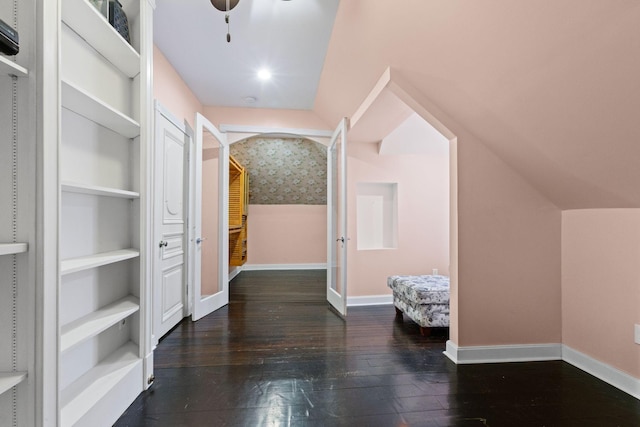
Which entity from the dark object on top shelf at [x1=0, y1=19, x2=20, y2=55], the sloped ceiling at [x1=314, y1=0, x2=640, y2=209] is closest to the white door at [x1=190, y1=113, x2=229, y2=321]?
the sloped ceiling at [x1=314, y1=0, x2=640, y2=209]

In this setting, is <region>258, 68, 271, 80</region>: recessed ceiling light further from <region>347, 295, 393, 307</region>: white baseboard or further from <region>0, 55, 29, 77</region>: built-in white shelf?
<region>347, 295, 393, 307</region>: white baseboard

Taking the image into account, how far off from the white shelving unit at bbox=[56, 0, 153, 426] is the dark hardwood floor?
283 mm

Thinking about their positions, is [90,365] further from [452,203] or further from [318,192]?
[318,192]

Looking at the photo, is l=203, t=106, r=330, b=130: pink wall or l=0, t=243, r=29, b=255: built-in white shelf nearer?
l=0, t=243, r=29, b=255: built-in white shelf

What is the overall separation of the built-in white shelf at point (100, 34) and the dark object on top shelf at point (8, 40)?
0.56 m

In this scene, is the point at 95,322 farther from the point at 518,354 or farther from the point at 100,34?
the point at 518,354

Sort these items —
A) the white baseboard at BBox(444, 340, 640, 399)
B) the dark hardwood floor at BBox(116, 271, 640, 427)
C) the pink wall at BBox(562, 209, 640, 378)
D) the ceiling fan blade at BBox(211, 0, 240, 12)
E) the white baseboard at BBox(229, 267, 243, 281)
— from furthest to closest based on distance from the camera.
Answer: the white baseboard at BBox(229, 267, 243, 281) < the white baseboard at BBox(444, 340, 640, 399) < the ceiling fan blade at BBox(211, 0, 240, 12) < the pink wall at BBox(562, 209, 640, 378) < the dark hardwood floor at BBox(116, 271, 640, 427)

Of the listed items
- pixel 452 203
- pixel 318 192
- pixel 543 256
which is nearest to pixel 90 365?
pixel 452 203

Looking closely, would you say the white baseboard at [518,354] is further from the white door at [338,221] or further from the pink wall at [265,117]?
the pink wall at [265,117]

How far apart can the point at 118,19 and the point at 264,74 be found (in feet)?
4.96

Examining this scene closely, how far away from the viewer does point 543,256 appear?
220cm

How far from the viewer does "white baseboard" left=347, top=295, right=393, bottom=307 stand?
354 centimetres

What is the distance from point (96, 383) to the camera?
4.91ft

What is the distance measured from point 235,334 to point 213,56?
270cm
